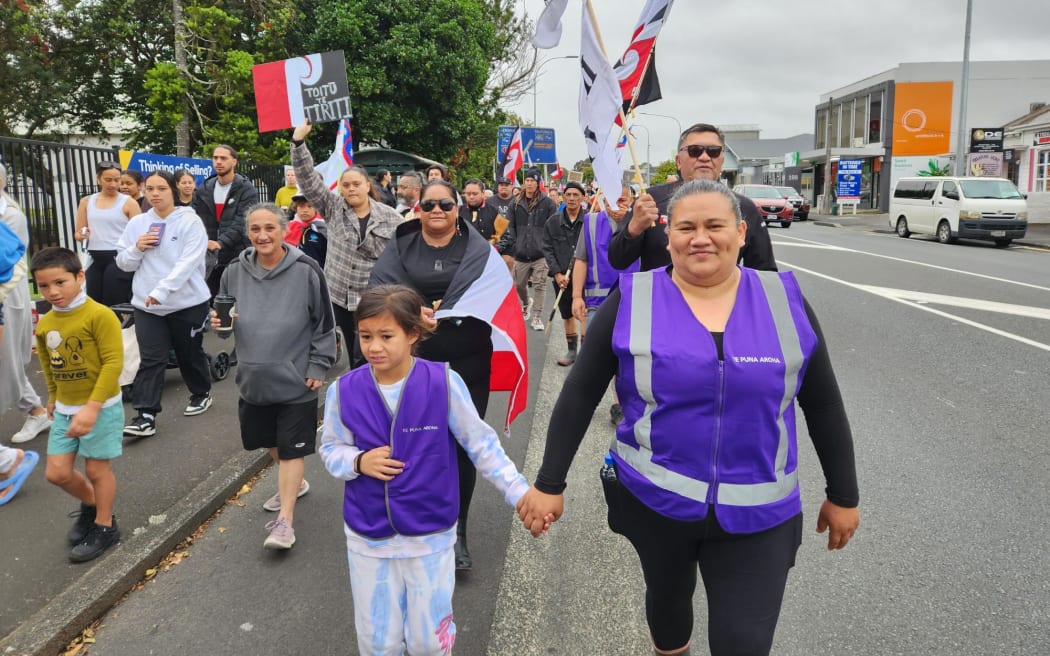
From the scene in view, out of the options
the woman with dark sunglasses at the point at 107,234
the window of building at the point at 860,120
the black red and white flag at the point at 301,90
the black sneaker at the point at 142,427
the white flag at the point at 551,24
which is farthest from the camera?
the window of building at the point at 860,120

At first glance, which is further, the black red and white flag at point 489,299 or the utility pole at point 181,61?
the utility pole at point 181,61

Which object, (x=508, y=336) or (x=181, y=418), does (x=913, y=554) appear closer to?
(x=508, y=336)

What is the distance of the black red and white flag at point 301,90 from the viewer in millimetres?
9438

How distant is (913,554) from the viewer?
3758 millimetres

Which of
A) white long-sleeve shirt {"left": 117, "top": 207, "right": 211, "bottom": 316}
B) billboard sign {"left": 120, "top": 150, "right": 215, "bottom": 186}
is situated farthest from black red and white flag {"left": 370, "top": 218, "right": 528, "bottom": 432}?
billboard sign {"left": 120, "top": 150, "right": 215, "bottom": 186}

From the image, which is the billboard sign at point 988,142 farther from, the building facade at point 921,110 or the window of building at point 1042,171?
the building facade at point 921,110

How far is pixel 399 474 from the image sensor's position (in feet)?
8.38

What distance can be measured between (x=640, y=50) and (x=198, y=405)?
434cm

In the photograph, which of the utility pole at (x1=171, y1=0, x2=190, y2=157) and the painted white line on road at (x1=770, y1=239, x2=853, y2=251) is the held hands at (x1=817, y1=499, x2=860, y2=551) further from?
the painted white line on road at (x1=770, y1=239, x2=853, y2=251)

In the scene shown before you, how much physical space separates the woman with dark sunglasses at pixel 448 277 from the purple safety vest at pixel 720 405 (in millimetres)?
1569

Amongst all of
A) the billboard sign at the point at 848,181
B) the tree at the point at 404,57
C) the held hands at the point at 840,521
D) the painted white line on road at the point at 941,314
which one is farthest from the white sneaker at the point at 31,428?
the billboard sign at the point at 848,181

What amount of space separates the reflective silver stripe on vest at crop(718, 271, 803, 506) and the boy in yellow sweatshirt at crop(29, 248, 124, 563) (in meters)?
3.06

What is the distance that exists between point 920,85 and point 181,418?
169 ft

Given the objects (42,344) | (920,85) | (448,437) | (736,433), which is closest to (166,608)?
(42,344)
